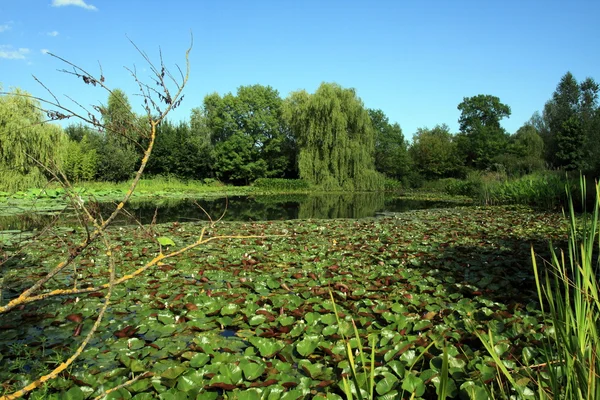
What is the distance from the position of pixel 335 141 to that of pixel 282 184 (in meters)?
5.21

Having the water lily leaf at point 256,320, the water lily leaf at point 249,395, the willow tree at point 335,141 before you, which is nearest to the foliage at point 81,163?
the willow tree at point 335,141

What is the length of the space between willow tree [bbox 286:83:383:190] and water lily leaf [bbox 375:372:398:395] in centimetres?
2253

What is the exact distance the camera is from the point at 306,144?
2517 centimetres

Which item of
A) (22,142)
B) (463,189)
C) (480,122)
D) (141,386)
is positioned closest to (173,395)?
(141,386)

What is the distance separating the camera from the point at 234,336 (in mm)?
2750

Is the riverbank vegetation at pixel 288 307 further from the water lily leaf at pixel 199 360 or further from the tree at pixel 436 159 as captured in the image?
the tree at pixel 436 159

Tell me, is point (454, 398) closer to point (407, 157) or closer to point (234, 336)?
point (234, 336)

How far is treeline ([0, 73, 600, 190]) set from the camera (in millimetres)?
23625

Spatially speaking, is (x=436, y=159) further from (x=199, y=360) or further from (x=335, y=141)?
(x=199, y=360)

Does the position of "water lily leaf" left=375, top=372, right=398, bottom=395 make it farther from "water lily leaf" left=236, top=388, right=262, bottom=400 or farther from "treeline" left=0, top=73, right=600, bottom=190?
"treeline" left=0, top=73, right=600, bottom=190

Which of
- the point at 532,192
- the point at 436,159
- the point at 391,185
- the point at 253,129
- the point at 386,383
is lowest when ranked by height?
the point at 386,383

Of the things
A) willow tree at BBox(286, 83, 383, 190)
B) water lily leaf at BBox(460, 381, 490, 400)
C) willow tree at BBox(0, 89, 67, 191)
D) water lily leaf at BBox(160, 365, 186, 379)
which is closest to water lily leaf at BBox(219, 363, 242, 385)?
water lily leaf at BBox(160, 365, 186, 379)

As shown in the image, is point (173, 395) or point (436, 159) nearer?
point (173, 395)

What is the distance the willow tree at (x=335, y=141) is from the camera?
79.0 feet
